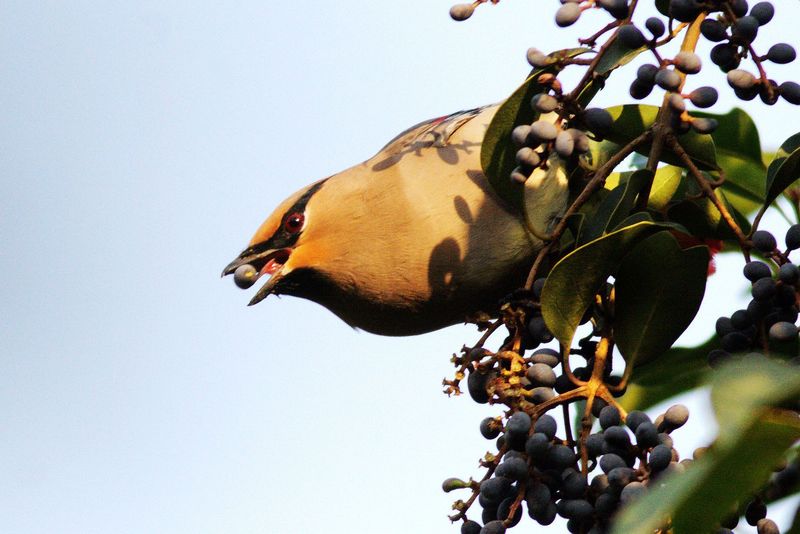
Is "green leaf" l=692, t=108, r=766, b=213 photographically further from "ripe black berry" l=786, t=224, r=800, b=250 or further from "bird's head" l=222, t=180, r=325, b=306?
"bird's head" l=222, t=180, r=325, b=306

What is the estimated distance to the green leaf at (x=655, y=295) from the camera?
1.86 meters

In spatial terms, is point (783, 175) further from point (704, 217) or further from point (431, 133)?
point (431, 133)

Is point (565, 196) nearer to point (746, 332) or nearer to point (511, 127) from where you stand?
point (511, 127)

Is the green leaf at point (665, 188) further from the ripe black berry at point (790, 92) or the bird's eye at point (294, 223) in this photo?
the bird's eye at point (294, 223)

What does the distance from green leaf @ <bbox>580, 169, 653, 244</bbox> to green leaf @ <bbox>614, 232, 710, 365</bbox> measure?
0.33ft

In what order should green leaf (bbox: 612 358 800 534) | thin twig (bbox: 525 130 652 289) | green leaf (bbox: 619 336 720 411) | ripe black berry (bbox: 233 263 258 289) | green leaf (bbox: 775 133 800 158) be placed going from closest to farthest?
green leaf (bbox: 612 358 800 534) < thin twig (bbox: 525 130 652 289) < green leaf (bbox: 775 133 800 158) < green leaf (bbox: 619 336 720 411) < ripe black berry (bbox: 233 263 258 289)

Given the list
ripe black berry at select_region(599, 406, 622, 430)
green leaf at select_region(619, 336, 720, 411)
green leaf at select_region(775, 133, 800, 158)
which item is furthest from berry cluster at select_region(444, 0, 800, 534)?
green leaf at select_region(619, 336, 720, 411)

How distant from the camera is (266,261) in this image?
269 cm

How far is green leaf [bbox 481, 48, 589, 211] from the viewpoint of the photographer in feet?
6.54

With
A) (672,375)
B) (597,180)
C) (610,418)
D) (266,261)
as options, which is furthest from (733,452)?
(266,261)

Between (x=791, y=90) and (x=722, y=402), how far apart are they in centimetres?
103

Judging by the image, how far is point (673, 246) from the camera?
184cm

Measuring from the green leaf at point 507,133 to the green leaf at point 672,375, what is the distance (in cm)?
56

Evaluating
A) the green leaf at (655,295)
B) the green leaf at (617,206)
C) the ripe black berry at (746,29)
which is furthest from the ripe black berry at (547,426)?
the ripe black berry at (746,29)
